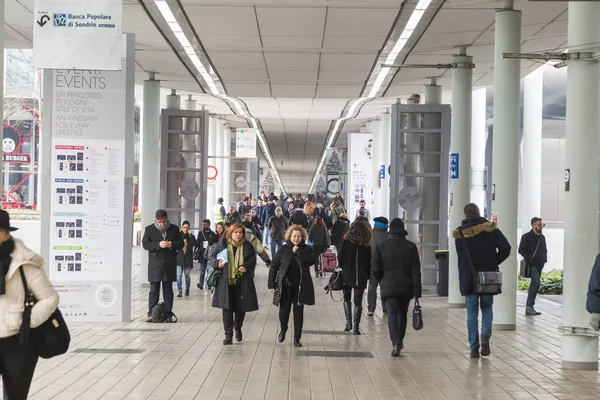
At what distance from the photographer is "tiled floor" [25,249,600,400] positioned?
32.3 ft

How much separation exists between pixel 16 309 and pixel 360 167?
3332 centimetres

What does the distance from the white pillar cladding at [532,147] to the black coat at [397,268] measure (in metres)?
17.9

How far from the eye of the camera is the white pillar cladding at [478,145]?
31.7m

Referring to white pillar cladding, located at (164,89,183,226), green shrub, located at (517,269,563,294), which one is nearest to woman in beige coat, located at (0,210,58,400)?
green shrub, located at (517,269,563,294)

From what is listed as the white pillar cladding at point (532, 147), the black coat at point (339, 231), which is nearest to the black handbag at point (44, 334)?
the black coat at point (339, 231)

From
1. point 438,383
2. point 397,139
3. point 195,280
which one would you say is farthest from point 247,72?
point 438,383

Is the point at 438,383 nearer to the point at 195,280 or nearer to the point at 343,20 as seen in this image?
the point at 343,20

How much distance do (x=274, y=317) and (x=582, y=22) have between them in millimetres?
8102

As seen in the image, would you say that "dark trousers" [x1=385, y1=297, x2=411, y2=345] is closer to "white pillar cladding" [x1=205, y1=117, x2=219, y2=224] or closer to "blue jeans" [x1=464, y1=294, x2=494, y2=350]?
"blue jeans" [x1=464, y1=294, x2=494, y2=350]

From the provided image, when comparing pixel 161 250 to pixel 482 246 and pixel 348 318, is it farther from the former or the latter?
pixel 482 246

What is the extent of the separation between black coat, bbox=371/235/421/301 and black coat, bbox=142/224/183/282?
4231 millimetres

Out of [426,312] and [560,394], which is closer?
[560,394]

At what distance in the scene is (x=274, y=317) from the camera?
17.5 m

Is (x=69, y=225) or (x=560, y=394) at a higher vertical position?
(x=69, y=225)
